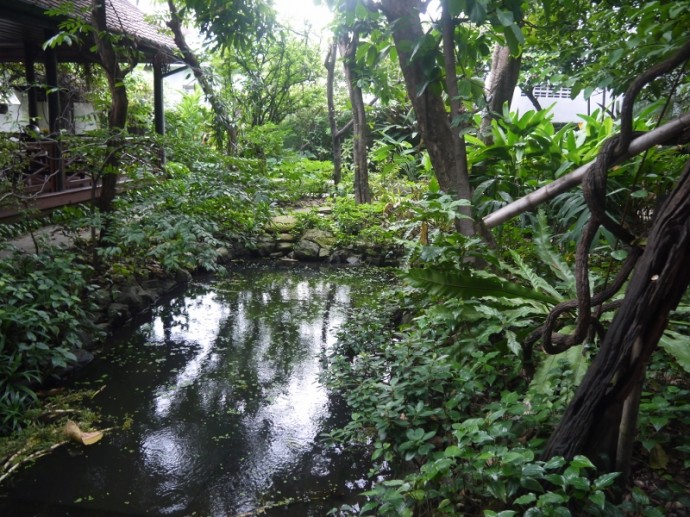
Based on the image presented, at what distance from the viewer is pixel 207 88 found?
30.0ft

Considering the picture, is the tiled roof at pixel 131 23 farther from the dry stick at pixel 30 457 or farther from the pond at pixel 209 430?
the dry stick at pixel 30 457

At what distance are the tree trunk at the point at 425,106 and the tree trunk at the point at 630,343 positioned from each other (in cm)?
187

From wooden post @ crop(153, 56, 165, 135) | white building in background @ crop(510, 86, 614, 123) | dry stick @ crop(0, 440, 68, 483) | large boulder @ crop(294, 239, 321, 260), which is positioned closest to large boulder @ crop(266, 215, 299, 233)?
large boulder @ crop(294, 239, 321, 260)

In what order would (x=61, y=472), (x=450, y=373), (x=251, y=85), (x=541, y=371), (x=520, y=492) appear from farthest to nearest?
(x=251, y=85)
(x=61, y=472)
(x=450, y=373)
(x=541, y=371)
(x=520, y=492)

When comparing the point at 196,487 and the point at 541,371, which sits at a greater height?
the point at 541,371

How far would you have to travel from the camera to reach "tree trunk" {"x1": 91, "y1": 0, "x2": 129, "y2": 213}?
596 centimetres

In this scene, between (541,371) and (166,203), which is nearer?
(541,371)

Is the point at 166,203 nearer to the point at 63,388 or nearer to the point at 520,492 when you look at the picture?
the point at 63,388

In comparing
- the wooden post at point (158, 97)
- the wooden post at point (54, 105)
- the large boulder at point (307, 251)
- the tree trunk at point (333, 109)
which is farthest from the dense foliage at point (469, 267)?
the tree trunk at point (333, 109)

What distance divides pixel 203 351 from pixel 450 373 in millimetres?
3124

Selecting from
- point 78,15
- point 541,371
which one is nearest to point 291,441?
point 541,371

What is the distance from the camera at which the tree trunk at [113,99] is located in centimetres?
596

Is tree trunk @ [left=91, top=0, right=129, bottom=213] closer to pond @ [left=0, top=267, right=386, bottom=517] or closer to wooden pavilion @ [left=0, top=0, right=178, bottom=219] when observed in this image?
wooden pavilion @ [left=0, top=0, right=178, bottom=219]

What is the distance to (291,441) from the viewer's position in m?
3.70
